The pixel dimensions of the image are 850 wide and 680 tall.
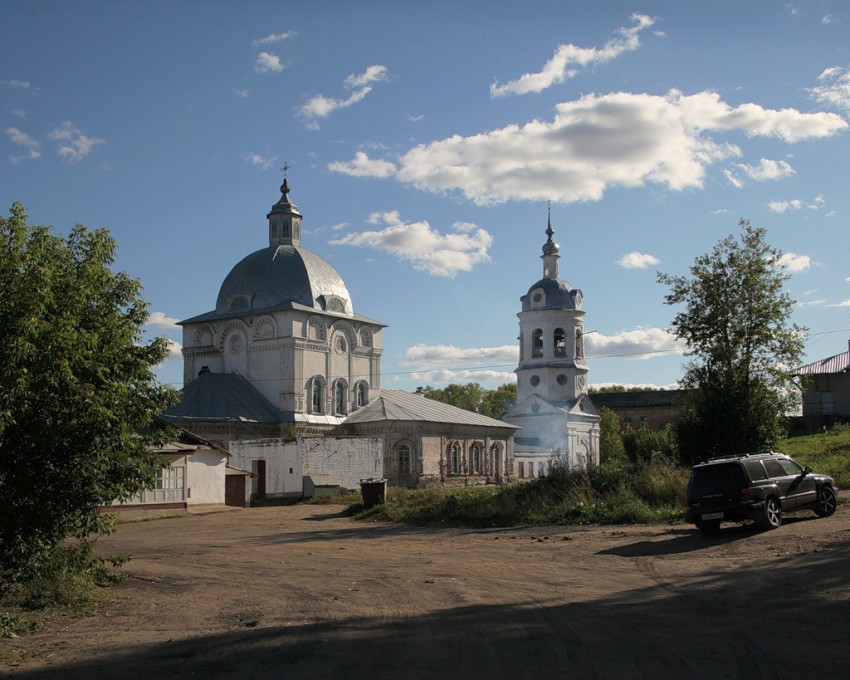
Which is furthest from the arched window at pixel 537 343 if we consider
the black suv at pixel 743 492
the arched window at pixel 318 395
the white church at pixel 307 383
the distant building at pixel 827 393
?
the black suv at pixel 743 492

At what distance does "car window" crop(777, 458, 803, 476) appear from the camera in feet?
58.6

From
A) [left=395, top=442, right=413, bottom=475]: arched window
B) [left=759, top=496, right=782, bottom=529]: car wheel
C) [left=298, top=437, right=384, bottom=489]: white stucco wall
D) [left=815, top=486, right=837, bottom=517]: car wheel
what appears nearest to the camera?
[left=759, top=496, right=782, bottom=529]: car wheel

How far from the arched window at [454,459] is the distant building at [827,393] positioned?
23798mm

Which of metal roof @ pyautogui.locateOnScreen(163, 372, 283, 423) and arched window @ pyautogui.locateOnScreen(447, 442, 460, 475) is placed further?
arched window @ pyautogui.locateOnScreen(447, 442, 460, 475)

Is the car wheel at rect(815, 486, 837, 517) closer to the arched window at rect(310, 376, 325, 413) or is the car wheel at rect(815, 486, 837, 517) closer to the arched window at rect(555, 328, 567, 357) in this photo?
the arched window at rect(310, 376, 325, 413)

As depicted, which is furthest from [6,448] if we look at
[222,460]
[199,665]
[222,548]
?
[222,460]

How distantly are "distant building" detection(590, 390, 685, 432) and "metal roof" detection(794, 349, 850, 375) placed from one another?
39259 mm

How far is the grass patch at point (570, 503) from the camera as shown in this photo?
71.4ft

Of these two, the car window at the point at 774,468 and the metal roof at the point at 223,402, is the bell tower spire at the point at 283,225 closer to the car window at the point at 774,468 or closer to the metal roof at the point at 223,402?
the metal roof at the point at 223,402

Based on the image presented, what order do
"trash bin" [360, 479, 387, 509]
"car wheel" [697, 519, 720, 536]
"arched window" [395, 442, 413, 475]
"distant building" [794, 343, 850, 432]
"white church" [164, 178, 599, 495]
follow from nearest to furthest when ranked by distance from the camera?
"car wheel" [697, 519, 720, 536], "trash bin" [360, 479, 387, 509], "white church" [164, 178, 599, 495], "arched window" [395, 442, 413, 475], "distant building" [794, 343, 850, 432]

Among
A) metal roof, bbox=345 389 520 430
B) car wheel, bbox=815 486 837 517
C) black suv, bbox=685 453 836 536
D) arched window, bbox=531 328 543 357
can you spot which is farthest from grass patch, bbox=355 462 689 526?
arched window, bbox=531 328 543 357

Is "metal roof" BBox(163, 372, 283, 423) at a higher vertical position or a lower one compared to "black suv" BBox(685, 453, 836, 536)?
higher

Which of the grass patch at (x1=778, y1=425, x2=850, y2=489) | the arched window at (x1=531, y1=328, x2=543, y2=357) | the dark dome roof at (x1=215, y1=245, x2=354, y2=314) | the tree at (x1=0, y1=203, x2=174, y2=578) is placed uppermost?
the dark dome roof at (x1=215, y1=245, x2=354, y2=314)

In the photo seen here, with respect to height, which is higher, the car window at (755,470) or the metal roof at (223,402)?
the metal roof at (223,402)
